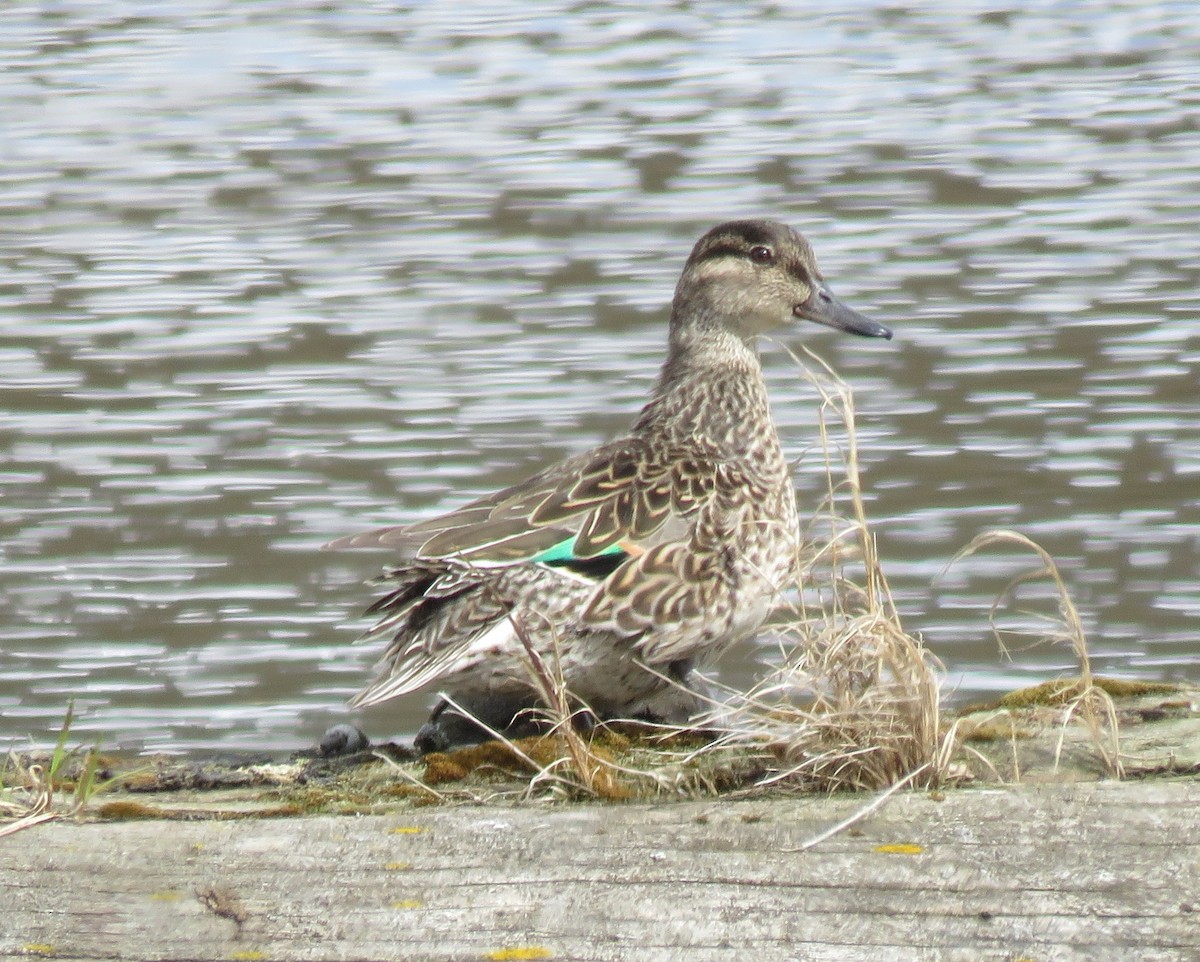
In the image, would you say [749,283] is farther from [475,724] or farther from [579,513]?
[475,724]

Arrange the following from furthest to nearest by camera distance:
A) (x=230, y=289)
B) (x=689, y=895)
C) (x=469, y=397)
Answer: (x=230, y=289)
(x=469, y=397)
(x=689, y=895)

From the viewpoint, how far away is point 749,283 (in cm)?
586

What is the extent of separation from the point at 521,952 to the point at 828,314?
343cm

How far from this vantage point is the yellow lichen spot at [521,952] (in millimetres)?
2873

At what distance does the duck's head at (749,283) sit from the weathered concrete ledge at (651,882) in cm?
281

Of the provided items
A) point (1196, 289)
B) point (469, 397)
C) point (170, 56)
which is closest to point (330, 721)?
point (469, 397)

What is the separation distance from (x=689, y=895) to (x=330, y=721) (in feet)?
11.1

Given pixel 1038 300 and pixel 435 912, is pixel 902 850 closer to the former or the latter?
pixel 435 912

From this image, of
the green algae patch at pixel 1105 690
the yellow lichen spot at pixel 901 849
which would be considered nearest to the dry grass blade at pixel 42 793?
the yellow lichen spot at pixel 901 849

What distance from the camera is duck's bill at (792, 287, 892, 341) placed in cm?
601

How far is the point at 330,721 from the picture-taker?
618cm

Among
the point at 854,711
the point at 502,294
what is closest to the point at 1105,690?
the point at 854,711

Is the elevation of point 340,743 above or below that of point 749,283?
below

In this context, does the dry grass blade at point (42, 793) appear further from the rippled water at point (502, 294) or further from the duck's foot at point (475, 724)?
the rippled water at point (502, 294)
